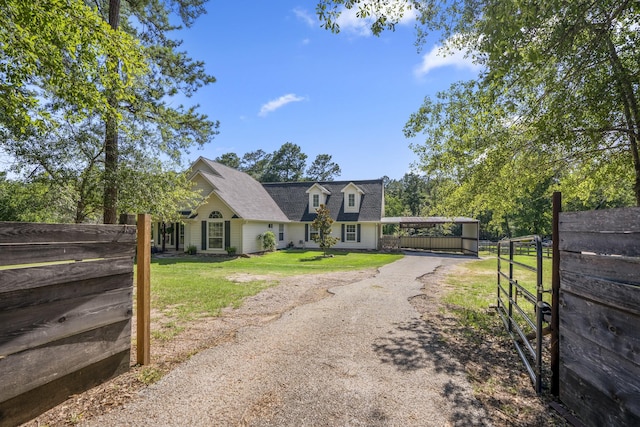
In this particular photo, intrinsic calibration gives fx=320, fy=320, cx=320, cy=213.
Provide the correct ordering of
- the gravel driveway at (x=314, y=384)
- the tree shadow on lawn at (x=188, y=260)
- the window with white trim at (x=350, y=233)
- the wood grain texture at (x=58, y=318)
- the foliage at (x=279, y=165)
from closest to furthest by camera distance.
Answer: the wood grain texture at (x=58, y=318) < the gravel driveway at (x=314, y=384) < the tree shadow on lawn at (x=188, y=260) < the window with white trim at (x=350, y=233) < the foliage at (x=279, y=165)

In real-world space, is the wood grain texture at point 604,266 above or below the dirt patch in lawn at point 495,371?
above

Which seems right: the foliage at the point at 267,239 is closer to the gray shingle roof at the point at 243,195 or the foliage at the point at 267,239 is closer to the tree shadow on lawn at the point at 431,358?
the gray shingle roof at the point at 243,195

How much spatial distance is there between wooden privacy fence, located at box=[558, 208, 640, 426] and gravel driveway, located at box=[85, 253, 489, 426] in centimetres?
92

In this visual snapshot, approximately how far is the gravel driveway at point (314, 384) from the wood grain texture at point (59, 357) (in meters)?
0.62

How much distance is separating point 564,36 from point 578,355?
4220 mm

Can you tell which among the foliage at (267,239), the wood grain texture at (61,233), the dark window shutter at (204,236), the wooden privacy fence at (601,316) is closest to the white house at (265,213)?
the dark window shutter at (204,236)

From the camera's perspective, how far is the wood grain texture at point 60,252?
260 cm

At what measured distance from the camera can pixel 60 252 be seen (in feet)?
9.78

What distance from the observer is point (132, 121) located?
11.2 m

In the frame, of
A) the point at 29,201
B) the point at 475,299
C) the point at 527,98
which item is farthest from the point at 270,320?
the point at 29,201

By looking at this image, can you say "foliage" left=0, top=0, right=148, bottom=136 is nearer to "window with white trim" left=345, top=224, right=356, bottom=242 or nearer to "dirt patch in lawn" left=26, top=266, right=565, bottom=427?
"dirt patch in lawn" left=26, top=266, right=565, bottom=427

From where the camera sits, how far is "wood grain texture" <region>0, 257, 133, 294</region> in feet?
8.49

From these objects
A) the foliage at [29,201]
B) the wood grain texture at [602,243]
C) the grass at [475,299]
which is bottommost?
the grass at [475,299]

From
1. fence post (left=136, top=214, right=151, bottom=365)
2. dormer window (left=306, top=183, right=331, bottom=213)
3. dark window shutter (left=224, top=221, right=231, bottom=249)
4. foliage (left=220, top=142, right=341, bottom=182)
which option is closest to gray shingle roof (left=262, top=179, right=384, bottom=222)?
dormer window (left=306, top=183, right=331, bottom=213)
